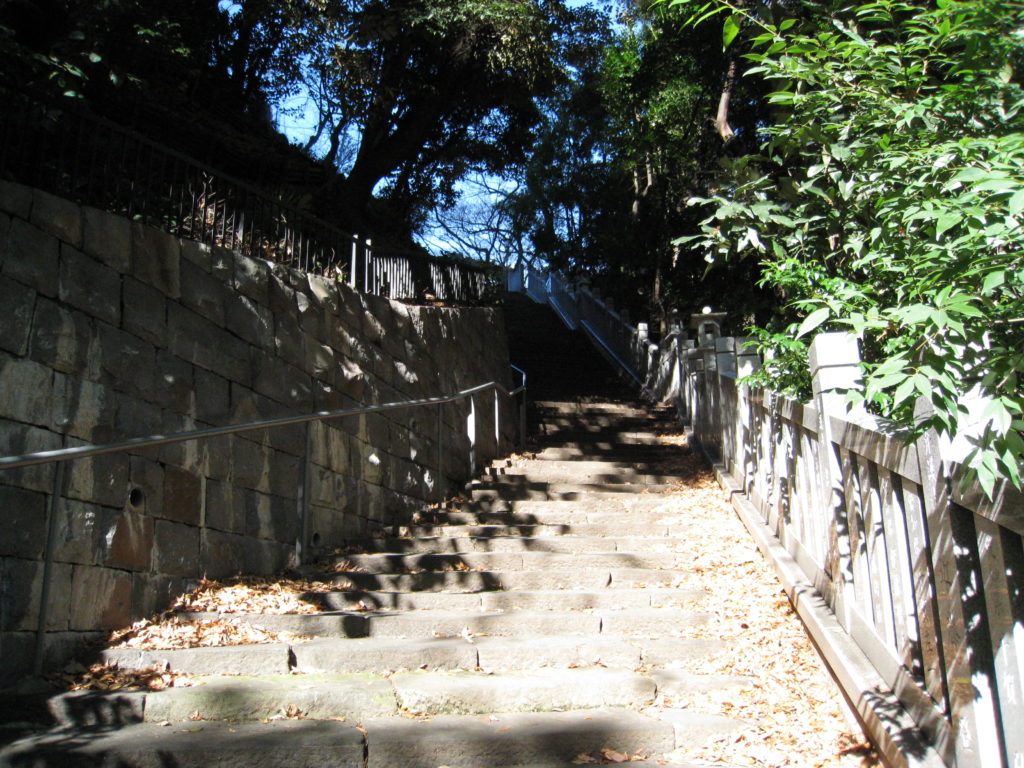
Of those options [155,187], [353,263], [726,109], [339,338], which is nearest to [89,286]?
[155,187]

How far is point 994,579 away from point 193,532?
12.0ft

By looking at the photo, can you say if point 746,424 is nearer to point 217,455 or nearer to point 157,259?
point 217,455

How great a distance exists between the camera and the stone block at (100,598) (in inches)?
144

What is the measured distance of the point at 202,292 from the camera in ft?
15.9

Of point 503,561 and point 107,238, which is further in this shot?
point 503,561

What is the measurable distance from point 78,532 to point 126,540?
311 mm

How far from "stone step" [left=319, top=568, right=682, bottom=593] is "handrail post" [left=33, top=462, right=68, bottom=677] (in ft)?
6.02

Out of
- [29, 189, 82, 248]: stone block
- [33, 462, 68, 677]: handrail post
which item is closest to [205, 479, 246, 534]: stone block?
[33, 462, 68, 677]: handrail post

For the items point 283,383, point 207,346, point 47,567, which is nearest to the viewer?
point 47,567

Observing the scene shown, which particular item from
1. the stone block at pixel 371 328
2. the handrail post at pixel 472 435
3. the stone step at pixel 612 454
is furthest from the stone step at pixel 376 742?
the stone step at pixel 612 454

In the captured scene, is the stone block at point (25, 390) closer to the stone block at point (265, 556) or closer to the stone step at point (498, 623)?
the stone step at point (498, 623)

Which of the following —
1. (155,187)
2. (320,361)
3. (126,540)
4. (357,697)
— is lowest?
(357,697)

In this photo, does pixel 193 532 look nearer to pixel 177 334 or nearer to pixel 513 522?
pixel 177 334

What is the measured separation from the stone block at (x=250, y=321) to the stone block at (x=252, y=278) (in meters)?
0.05
